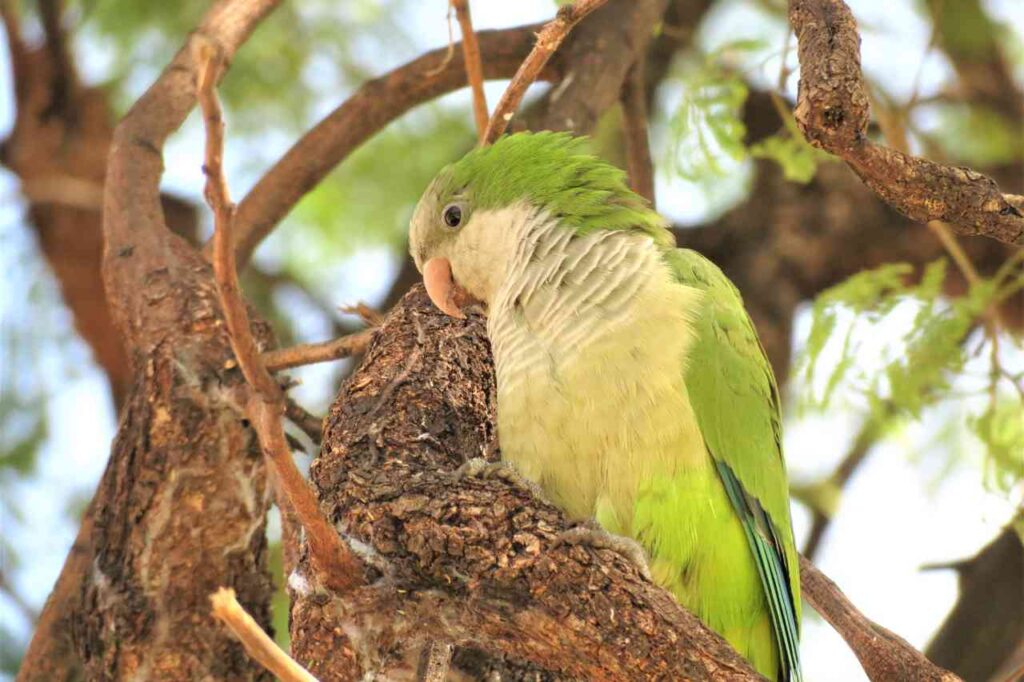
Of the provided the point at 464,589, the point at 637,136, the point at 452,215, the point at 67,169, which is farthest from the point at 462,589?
the point at 67,169

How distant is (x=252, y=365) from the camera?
7.12ft

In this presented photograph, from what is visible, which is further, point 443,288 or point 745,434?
point 443,288

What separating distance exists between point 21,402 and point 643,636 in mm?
4592

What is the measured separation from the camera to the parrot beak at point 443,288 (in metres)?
3.57

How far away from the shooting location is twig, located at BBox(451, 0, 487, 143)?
12.8ft

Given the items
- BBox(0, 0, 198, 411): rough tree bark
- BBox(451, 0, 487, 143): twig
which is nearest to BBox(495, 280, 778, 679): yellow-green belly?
A: BBox(451, 0, 487, 143): twig

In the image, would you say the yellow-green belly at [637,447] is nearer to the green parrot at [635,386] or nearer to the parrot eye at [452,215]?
the green parrot at [635,386]

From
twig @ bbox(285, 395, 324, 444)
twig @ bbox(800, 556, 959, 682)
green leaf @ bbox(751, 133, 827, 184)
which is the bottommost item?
twig @ bbox(800, 556, 959, 682)

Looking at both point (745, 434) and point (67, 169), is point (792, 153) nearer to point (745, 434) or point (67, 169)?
point (745, 434)

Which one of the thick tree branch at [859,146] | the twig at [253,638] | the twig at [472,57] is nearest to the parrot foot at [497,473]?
the twig at [253,638]

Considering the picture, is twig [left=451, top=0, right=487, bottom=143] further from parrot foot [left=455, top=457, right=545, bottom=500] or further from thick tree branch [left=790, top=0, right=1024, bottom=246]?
thick tree branch [left=790, top=0, right=1024, bottom=246]

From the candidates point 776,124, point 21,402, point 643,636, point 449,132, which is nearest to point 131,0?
point 449,132

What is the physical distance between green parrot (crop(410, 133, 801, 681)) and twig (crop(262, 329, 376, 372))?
30 cm

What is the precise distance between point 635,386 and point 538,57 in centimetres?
101
